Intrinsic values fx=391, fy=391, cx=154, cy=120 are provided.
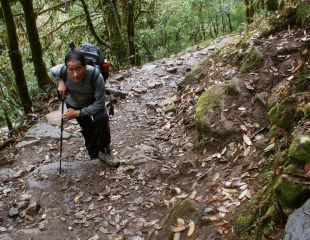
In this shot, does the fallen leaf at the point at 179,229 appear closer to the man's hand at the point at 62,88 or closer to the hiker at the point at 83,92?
the hiker at the point at 83,92

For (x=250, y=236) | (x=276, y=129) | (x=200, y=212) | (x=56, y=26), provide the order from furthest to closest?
1. (x=56, y=26)
2. (x=276, y=129)
3. (x=200, y=212)
4. (x=250, y=236)

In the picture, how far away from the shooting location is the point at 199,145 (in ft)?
19.5

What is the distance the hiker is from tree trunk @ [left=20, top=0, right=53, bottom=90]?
5.16 meters

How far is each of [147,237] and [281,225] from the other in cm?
188

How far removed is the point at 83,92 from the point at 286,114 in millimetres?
2778

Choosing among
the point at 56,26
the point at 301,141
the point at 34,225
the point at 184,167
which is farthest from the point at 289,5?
the point at 56,26

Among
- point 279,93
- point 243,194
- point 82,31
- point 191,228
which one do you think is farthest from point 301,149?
point 82,31

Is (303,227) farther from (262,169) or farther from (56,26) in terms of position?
(56,26)

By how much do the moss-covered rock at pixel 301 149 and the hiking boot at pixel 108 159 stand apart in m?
3.36

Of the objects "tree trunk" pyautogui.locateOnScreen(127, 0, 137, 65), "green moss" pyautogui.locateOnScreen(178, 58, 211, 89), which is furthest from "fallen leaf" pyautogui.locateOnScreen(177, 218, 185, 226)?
"tree trunk" pyautogui.locateOnScreen(127, 0, 137, 65)

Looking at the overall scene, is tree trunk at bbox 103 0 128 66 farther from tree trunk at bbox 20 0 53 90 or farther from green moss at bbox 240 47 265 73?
green moss at bbox 240 47 265 73

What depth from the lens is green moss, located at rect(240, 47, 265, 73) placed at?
653 cm

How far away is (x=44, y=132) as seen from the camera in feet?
26.4

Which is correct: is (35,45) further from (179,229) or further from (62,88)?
(179,229)
